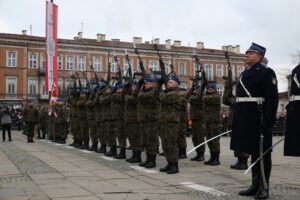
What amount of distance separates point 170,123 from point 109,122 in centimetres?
360

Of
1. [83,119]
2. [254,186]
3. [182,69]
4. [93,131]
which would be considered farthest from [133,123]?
[182,69]

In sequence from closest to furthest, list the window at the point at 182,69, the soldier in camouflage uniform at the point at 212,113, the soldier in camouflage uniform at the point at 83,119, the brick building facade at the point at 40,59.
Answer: the soldier in camouflage uniform at the point at 212,113
the soldier in camouflage uniform at the point at 83,119
the brick building facade at the point at 40,59
the window at the point at 182,69

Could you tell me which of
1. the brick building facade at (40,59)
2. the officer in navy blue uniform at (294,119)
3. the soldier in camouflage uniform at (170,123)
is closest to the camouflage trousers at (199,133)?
the soldier in camouflage uniform at (170,123)

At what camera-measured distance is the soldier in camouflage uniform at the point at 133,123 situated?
434 inches

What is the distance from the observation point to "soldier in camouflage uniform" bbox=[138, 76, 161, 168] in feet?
32.7

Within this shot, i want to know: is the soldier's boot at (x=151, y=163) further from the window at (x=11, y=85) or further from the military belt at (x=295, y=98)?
the window at (x=11, y=85)

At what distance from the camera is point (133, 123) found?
11180 millimetres

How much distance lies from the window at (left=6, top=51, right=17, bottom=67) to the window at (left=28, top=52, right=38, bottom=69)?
1.92 m

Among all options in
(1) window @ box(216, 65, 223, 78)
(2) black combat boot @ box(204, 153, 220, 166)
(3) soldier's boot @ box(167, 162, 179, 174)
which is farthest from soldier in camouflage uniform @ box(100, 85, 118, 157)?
(1) window @ box(216, 65, 223, 78)

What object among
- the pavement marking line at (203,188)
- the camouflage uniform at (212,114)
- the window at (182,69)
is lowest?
the pavement marking line at (203,188)

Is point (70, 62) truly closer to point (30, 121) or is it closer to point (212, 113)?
point (30, 121)

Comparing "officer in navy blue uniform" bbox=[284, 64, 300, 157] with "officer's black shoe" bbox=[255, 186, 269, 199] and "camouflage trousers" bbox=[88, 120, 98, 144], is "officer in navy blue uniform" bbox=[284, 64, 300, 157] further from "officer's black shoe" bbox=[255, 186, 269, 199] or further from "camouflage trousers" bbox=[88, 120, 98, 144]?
"camouflage trousers" bbox=[88, 120, 98, 144]

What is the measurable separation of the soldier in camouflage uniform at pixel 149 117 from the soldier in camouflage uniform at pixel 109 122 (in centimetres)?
215

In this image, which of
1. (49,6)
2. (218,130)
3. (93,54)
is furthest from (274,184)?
(93,54)
